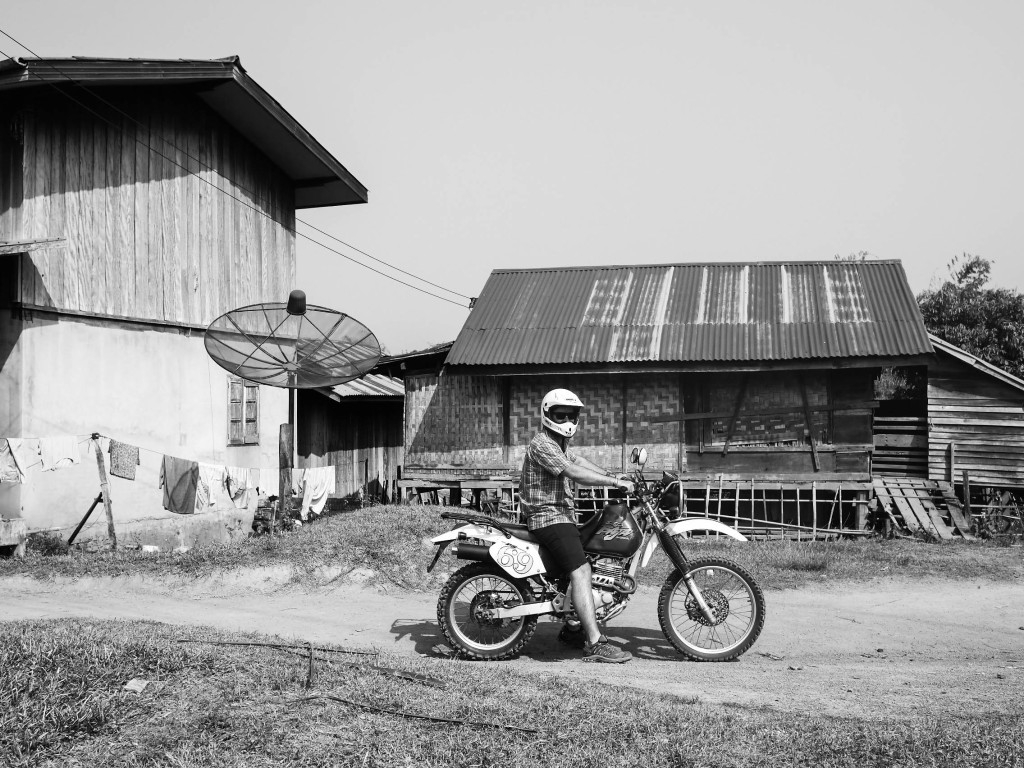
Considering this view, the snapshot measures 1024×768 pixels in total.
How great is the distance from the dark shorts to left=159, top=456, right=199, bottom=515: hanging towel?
7365mm

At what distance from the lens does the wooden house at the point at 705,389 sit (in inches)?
584

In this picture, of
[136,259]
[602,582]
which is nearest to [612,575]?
[602,582]

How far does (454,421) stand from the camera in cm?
1609

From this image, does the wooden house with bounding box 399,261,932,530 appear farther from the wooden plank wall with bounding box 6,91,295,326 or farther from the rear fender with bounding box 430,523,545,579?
the rear fender with bounding box 430,523,545,579

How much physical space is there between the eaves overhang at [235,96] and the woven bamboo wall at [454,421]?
4.54 m

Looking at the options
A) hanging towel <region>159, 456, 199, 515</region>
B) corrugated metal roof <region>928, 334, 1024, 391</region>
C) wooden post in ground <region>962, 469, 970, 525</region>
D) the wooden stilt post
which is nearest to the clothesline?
hanging towel <region>159, 456, 199, 515</region>

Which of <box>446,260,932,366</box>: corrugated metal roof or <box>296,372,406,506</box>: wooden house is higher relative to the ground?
<box>446,260,932,366</box>: corrugated metal roof

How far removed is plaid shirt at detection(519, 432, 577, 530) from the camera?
6660 millimetres

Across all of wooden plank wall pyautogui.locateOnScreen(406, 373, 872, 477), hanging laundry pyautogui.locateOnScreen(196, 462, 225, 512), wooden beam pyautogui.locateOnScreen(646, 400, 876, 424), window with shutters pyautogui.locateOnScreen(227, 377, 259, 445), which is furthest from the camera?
window with shutters pyautogui.locateOnScreen(227, 377, 259, 445)

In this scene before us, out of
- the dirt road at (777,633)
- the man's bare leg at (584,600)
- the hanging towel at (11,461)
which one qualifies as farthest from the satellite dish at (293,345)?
the man's bare leg at (584,600)

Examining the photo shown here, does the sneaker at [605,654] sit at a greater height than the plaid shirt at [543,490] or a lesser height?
lesser

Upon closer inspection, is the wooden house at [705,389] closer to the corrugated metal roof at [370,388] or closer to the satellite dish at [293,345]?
the corrugated metal roof at [370,388]

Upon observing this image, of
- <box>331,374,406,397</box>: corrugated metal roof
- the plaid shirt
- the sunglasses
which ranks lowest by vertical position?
the plaid shirt

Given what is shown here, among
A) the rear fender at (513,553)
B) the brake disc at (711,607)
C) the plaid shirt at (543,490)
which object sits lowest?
the brake disc at (711,607)
